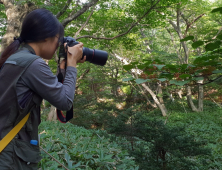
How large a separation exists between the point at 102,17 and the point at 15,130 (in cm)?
678

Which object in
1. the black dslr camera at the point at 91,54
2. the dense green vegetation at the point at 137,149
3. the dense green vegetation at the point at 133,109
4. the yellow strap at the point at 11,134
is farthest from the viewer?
the dense green vegetation at the point at 137,149

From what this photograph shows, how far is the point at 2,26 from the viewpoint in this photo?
22.0 feet

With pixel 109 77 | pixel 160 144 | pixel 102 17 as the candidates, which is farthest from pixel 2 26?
pixel 160 144

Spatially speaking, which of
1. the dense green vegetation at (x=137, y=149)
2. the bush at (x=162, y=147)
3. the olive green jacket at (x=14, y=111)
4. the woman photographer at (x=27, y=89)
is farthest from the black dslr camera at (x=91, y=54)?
the bush at (x=162, y=147)

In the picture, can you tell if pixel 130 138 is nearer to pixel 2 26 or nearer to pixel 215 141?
pixel 215 141

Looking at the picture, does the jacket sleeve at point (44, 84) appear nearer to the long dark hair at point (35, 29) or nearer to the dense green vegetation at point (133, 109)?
the long dark hair at point (35, 29)

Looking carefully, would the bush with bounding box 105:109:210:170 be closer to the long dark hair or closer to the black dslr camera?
the black dslr camera

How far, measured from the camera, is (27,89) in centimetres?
88

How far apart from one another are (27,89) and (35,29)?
1.11 ft

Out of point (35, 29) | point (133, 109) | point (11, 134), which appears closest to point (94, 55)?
point (35, 29)

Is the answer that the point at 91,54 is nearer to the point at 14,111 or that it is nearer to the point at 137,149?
the point at 14,111

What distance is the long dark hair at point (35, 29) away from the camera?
38.4 inches

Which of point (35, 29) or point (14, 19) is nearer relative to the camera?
point (35, 29)

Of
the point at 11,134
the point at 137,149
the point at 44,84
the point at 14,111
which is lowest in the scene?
the point at 137,149
